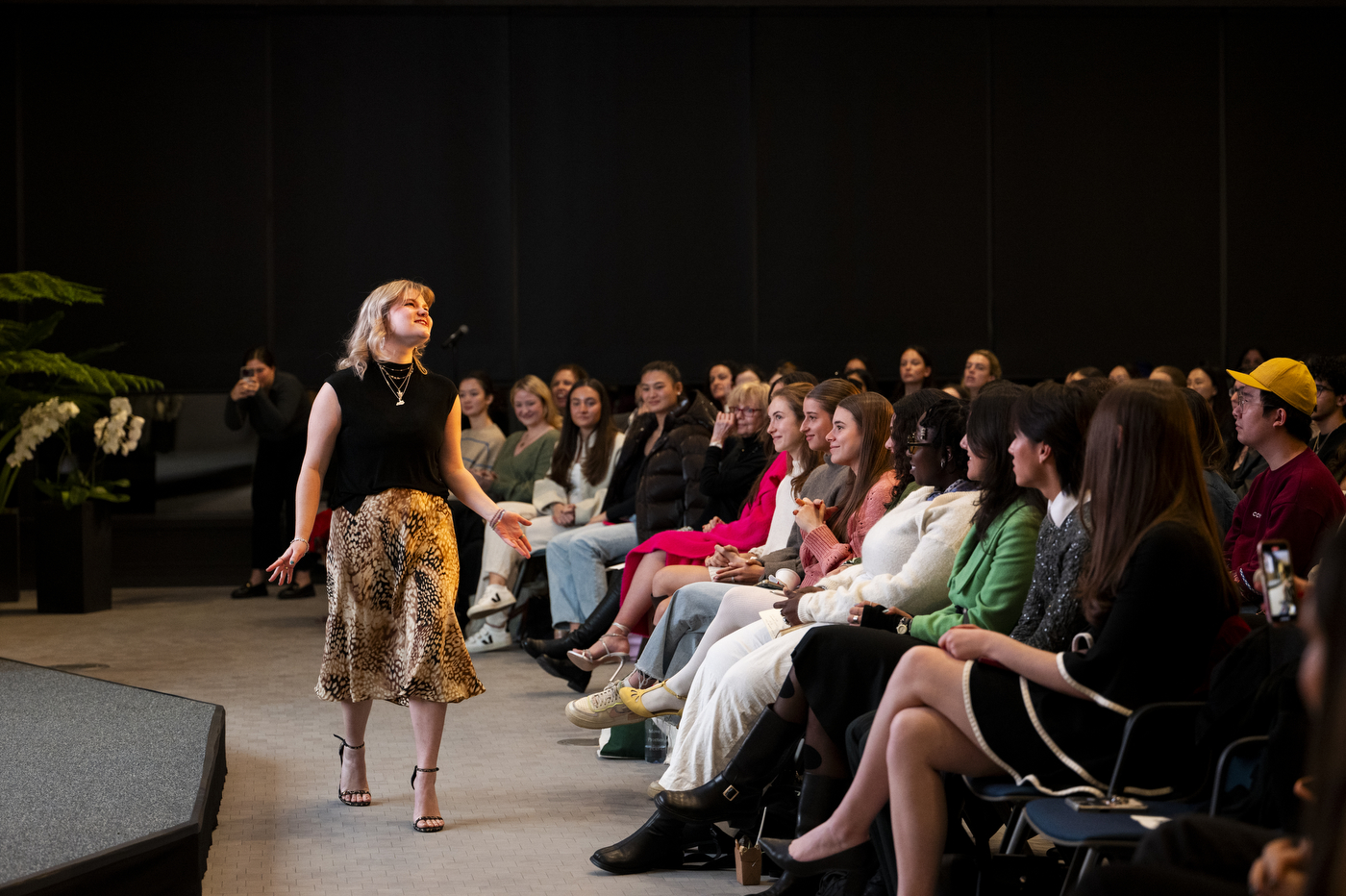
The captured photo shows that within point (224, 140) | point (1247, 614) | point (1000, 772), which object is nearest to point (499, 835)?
point (1000, 772)

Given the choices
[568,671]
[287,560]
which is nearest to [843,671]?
[287,560]

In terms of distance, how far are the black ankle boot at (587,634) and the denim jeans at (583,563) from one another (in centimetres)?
76

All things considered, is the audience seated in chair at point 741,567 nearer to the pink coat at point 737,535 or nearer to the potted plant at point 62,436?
the pink coat at point 737,535

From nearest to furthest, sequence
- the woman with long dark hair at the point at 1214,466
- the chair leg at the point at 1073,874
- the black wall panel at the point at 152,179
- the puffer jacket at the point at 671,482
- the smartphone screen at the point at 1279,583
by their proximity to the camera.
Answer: the smartphone screen at the point at 1279,583 → the chair leg at the point at 1073,874 → the woman with long dark hair at the point at 1214,466 → the puffer jacket at the point at 671,482 → the black wall panel at the point at 152,179

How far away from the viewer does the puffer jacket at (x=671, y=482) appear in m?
5.18

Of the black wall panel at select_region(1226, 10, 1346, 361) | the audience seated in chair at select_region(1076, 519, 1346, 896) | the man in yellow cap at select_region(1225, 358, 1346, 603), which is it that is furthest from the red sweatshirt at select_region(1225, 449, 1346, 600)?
the black wall panel at select_region(1226, 10, 1346, 361)

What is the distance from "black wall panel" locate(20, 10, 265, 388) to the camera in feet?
26.6

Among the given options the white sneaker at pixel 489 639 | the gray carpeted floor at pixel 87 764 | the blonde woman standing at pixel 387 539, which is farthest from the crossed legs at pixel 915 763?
the white sneaker at pixel 489 639

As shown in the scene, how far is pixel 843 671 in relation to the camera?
2.49 metres

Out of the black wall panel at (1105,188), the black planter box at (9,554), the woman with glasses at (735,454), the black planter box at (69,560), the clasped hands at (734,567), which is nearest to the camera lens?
the clasped hands at (734,567)

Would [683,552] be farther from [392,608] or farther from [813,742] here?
[813,742]

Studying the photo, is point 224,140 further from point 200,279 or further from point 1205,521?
point 1205,521

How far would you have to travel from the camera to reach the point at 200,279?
27.1 ft

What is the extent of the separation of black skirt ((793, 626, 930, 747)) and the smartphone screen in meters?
0.80
